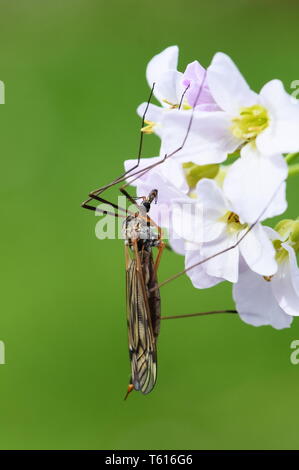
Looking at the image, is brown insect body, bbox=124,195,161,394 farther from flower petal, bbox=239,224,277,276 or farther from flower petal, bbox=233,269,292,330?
flower petal, bbox=239,224,277,276

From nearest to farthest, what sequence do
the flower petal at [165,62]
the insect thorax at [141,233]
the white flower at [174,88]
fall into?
the white flower at [174,88] → the flower petal at [165,62] → the insect thorax at [141,233]

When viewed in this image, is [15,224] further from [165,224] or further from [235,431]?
[165,224]

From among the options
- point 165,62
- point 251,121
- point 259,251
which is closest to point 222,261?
point 259,251

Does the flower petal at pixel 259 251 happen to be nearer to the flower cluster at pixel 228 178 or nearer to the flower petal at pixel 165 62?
the flower cluster at pixel 228 178

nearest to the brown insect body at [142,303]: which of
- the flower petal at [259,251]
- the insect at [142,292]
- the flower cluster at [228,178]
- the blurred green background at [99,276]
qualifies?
the insect at [142,292]

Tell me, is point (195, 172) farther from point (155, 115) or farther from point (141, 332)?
point (141, 332)

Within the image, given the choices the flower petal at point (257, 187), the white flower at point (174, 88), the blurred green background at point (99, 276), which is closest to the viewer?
the flower petal at point (257, 187)

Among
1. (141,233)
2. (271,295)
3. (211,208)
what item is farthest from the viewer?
(141,233)

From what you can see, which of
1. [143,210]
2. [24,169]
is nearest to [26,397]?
[24,169]
